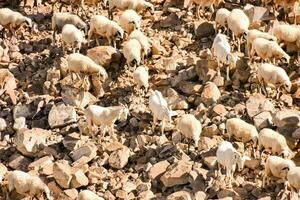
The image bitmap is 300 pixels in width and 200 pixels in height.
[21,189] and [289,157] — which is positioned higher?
[289,157]

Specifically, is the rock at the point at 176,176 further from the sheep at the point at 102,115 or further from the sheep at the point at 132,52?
the sheep at the point at 132,52

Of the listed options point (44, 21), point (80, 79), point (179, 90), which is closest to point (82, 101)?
point (80, 79)

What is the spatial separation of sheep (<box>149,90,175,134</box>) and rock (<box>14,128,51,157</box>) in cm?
236

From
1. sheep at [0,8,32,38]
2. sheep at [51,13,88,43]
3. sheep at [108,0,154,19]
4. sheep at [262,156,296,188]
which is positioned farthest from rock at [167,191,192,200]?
sheep at [0,8,32,38]

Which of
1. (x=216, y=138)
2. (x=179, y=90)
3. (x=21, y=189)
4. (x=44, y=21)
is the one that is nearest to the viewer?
(x=21, y=189)

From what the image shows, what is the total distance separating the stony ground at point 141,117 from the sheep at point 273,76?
0.36 meters

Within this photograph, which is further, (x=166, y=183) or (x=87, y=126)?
(x=87, y=126)

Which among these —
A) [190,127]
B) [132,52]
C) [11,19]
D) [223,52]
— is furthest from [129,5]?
[190,127]

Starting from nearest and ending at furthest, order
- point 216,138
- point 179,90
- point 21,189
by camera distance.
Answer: point 21,189 → point 216,138 → point 179,90

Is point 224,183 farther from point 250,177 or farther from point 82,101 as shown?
point 82,101

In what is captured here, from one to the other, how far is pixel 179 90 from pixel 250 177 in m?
2.99

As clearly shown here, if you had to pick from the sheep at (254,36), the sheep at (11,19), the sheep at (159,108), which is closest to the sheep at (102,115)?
the sheep at (159,108)

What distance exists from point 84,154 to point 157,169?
1575 mm

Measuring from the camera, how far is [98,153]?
15.4 m
